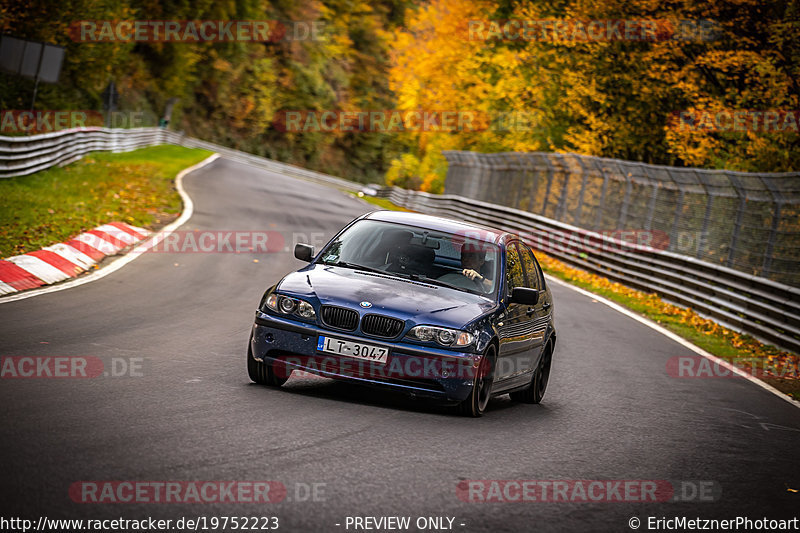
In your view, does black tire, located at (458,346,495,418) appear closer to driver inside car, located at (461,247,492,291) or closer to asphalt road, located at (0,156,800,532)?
asphalt road, located at (0,156,800,532)

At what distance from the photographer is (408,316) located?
26.1 feet

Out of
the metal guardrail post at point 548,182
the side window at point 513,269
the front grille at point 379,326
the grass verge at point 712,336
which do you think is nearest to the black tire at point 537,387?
the side window at point 513,269

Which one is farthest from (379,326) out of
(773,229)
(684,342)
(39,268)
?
(773,229)

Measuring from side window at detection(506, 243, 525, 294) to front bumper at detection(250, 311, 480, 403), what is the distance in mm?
1462

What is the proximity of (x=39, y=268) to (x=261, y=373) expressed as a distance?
230 inches

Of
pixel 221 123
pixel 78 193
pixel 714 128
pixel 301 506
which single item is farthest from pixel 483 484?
pixel 221 123

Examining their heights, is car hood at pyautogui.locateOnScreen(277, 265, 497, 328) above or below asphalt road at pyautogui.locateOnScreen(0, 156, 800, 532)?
above

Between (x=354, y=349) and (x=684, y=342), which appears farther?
(x=684, y=342)

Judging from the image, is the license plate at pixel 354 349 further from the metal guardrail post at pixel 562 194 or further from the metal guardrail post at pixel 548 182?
the metal guardrail post at pixel 548 182

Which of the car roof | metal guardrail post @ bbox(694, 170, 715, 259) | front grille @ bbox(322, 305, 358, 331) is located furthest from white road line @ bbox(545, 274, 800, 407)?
front grille @ bbox(322, 305, 358, 331)

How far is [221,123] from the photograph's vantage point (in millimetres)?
85062

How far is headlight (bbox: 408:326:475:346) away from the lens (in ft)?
25.9

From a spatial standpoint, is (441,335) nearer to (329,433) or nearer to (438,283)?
(438,283)

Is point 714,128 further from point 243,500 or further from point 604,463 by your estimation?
point 243,500
